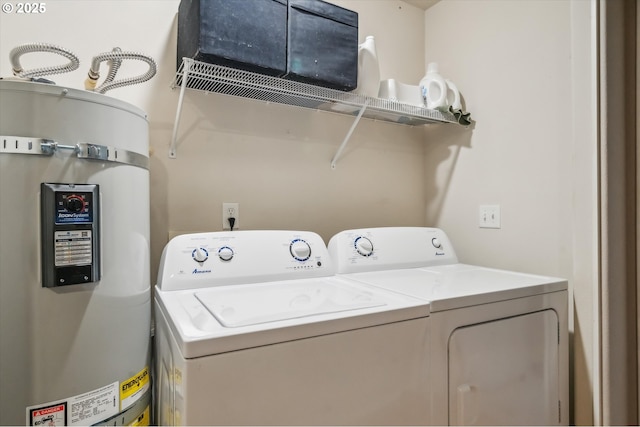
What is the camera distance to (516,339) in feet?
4.09

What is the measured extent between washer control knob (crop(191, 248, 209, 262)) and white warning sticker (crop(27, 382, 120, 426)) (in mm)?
437

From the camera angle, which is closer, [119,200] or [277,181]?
[119,200]

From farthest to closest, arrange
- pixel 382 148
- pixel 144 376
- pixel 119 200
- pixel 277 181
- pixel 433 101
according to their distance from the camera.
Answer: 1. pixel 382 148
2. pixel 433 101
3. pixel 277 181
4. pixel 144 376
5. pixel 119 200

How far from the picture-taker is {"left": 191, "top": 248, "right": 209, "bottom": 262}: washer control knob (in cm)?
127

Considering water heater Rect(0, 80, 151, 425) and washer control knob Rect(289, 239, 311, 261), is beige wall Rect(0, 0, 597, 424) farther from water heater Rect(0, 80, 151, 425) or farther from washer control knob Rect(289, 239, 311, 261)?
water heater Rect(0, 80, 151, 425)

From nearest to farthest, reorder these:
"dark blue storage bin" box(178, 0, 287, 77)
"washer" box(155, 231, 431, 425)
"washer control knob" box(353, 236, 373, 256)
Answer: "washer" box(155, 231, 431, 425)
"dark blue storage bin" box(178, 0, 287, 77)
"washer control knob" box(353, 236, 373, 256)

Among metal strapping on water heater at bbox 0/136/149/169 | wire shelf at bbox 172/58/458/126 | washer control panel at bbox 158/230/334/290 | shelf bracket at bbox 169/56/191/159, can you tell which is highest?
wire shelf at bbox 172/58/458/126

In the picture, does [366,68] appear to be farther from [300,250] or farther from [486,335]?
[486,335]

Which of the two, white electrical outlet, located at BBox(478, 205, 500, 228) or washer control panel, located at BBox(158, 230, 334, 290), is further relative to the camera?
white electrical outlet, located at BBox(478, 205, 500, 228)

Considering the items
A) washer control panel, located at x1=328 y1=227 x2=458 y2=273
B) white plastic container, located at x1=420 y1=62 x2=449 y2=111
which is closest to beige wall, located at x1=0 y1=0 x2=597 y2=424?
white plastic container, located at x1=420 y1=62 x2=449 y2=111

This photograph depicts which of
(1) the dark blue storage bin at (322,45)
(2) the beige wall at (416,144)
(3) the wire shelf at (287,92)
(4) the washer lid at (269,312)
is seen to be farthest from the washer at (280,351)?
(1) the dark blue storage bin at (322,45)

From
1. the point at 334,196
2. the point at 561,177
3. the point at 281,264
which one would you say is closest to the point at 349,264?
the point at 281,264

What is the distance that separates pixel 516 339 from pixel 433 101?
4.23 feet

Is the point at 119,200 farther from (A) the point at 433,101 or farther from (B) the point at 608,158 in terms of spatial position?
(B) the point at 608,158
